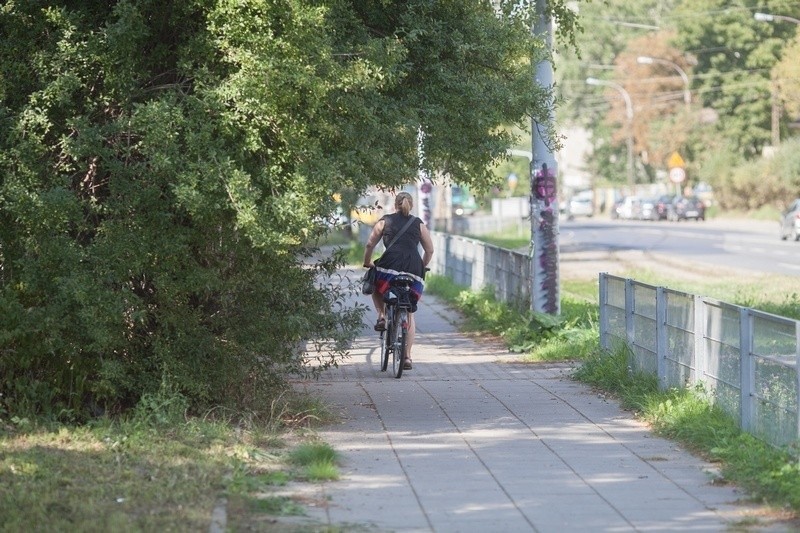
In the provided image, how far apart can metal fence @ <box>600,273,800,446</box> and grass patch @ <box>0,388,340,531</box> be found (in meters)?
2.69

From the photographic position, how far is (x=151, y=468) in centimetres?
798

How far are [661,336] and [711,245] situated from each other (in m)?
34.8

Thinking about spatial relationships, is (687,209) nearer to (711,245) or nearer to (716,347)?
(711,245)

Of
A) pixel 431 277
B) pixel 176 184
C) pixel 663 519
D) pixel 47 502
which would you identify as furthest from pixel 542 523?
pixel 431 277

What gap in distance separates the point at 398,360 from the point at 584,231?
4943 centimetres

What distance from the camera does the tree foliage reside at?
875 cm

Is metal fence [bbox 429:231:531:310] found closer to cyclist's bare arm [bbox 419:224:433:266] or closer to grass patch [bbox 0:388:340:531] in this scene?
cyclist's bare arm [bbox 419:224:433:266]

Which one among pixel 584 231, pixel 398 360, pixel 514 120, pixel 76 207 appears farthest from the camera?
pixel 584 231

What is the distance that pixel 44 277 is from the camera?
354 inches

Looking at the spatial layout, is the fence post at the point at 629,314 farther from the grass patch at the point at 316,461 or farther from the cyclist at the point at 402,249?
the grass patch at the point at 316,461

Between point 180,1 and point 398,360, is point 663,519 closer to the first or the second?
point 180,1

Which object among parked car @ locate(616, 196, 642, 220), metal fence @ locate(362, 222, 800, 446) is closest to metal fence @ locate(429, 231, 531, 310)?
metal fence @ locate(362, 222, 800, 446)

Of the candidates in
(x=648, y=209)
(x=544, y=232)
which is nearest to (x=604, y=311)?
(x=544, y=232)

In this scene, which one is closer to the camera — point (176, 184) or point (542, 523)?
point (542, 523)
